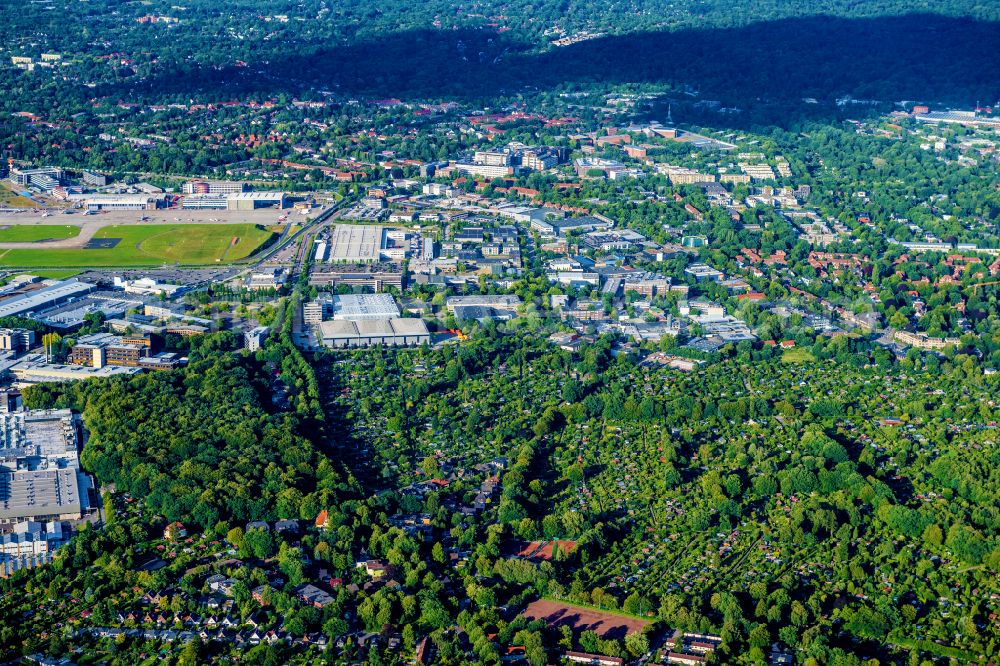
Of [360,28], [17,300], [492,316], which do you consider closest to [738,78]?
[360,28]

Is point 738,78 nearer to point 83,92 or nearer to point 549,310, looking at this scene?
point 83,92

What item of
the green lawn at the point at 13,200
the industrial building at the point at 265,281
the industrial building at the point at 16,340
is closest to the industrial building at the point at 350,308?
the industrial building at the point at 265,281

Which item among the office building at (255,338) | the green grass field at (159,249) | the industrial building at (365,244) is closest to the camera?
the office building at (255,338)

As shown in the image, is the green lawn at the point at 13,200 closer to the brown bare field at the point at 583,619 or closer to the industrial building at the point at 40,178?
the industrial building at the point at 40,178

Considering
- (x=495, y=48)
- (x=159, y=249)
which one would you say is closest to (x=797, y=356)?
(x=159, y=249)

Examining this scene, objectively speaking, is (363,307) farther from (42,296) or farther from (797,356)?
(797,356)

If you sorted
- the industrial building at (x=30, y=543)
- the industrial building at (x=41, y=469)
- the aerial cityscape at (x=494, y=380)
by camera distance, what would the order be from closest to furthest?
1. the aerial cityscape at (x=494, y=380)
2. the industrial building at (x=30, y=543)
3. the industrial building at (x=41, y=469)
